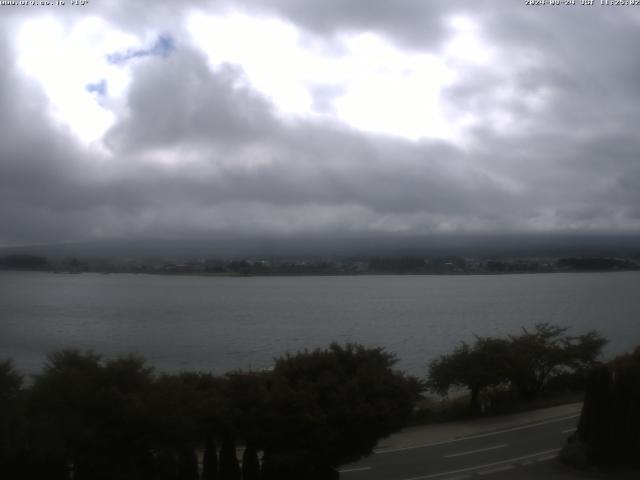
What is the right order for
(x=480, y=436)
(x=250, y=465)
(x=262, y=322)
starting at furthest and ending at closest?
1. (x=262, y=322)
2. (x=480, y=436)
3. (x=250, y=465)

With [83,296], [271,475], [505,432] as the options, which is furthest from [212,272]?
[271,475]

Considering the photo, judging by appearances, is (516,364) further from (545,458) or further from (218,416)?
(218,416)

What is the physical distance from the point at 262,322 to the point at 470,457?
44703 millimetres

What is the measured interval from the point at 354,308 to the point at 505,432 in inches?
2292

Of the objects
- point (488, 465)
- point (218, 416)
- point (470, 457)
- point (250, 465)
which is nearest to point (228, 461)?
point (250, 465)

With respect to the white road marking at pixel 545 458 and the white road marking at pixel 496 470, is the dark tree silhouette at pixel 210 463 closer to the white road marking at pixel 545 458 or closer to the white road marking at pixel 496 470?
the white road marking at pixel 496 470

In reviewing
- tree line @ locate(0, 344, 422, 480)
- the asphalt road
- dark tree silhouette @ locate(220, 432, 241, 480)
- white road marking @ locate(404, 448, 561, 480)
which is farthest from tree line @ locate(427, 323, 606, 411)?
dark tree silhouette @ locate(220, 432, 241, 480)

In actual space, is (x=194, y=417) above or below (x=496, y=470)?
above

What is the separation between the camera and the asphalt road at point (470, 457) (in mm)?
17312

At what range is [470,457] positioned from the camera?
1909 cm

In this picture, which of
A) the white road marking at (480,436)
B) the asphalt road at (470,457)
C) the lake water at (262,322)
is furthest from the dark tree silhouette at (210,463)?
the lake water at (262,322)

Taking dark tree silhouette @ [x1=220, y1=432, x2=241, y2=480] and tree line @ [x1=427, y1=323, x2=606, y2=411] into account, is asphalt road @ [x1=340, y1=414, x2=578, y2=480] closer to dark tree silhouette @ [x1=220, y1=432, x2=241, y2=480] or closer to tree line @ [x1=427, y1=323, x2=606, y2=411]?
dark tree silhouette @ [x1=220, y1=432, x2=241, y2=480]

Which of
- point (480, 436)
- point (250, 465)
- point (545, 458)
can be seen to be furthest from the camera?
point (480, 436)

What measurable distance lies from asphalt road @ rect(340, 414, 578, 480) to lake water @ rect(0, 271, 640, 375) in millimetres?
16988
